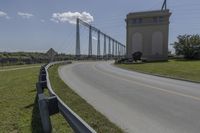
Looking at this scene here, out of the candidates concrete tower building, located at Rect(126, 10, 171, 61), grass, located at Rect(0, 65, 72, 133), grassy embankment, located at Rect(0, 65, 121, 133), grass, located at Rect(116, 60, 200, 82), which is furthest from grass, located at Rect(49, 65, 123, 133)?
concrete tower building, located at Rect(126, 10, 171, 61)

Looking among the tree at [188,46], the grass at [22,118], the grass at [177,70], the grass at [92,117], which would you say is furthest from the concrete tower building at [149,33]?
the grass at [22,118]

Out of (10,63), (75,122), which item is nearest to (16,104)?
(75,122)

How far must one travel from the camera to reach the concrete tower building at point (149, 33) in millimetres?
61875

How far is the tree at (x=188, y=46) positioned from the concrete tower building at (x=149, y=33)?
21.3 feet

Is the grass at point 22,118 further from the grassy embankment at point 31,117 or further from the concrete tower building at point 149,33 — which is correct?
the concrete tower building at point 149,33

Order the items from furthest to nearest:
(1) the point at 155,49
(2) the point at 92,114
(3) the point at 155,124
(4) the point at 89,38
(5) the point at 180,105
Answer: (4) the point at 89,38 → (1) the point at 155,49 → (5) the point at 180,105 → (2) the point at 92,114 → (3) the point at 155,124

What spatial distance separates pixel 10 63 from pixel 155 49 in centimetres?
3083

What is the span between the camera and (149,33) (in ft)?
206

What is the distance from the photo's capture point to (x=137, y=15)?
64312 millimetres

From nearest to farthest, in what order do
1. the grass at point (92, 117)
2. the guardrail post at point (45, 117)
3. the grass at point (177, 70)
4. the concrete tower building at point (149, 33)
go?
the guardrail post at point (45, 117)
the grass at point (92, 117)
the grass at point (177, 70)
the concrete tower building at point (149, 33)

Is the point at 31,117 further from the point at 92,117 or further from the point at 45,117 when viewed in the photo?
the point at 45,117

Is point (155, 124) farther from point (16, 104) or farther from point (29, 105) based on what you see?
point (16, 104)

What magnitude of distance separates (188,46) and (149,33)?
9.91 metres

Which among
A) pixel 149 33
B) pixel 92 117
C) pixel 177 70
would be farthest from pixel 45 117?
pixel 149 33
